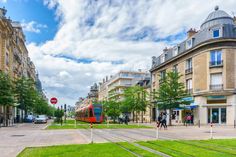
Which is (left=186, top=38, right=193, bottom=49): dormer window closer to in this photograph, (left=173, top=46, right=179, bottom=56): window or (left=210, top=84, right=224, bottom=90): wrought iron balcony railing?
(left=173, top=46, right=179, bottom=56): window

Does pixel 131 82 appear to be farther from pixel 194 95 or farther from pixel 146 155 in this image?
pixel 146 155

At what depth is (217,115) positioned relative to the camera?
4325cm

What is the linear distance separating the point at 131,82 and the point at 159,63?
47.6 m

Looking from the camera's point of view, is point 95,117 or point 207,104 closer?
point 207,104

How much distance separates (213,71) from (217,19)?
1004cm

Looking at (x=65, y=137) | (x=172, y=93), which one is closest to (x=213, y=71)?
(x=172, y=93)

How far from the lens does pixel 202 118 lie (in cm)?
4441

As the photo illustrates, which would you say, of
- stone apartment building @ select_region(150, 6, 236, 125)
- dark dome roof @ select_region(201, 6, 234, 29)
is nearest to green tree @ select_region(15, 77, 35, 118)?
stone apartment building @ select_region(150, 6, 236, 125)

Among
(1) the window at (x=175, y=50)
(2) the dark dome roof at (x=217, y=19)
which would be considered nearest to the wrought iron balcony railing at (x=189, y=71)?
(1) the window at (x=175, y=50)

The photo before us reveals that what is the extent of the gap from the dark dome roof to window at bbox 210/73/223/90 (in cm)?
897

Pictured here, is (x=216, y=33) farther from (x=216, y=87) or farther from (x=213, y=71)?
(x=216, y=87)

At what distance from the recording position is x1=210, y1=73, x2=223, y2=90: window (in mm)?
42250

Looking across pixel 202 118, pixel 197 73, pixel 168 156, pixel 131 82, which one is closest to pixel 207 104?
pixel 202 118

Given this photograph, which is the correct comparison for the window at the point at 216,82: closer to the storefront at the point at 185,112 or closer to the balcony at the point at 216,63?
the balcony at the point at 216,63
